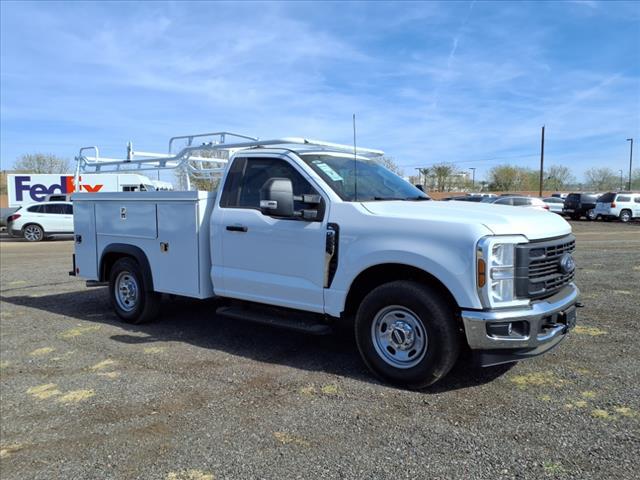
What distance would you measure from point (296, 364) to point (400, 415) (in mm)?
1470

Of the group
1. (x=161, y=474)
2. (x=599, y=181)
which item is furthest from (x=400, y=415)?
(x=599, y=181)

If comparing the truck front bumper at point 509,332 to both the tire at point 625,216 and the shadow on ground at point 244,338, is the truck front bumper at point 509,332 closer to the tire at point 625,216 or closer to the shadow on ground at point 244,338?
the shadow on ground at point 244,338

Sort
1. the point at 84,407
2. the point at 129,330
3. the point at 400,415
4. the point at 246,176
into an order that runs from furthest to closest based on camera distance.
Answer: the point at 129,330
the point at 246,176
the point at 84,407
the point at 400,415

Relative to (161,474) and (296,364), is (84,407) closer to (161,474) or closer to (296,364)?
(161,474)

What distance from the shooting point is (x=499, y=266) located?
→ 397 cm

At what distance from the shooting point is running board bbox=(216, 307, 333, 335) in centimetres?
491

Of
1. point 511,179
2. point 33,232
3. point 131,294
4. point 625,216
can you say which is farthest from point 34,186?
point 511,179

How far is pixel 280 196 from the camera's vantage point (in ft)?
16.0

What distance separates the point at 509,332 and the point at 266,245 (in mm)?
2423

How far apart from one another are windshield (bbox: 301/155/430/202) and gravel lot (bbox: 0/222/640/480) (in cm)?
165

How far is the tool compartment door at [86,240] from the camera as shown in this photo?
284 inches

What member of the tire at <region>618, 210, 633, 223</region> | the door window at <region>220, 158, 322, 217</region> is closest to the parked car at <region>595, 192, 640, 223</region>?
the tire at <region>618, 210, 633, 223</region>

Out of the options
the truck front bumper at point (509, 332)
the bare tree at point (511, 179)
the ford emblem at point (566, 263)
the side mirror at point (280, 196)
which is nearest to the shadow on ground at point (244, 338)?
the truck front bumper at point (509, 332)

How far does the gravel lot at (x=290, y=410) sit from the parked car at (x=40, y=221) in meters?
17.2
